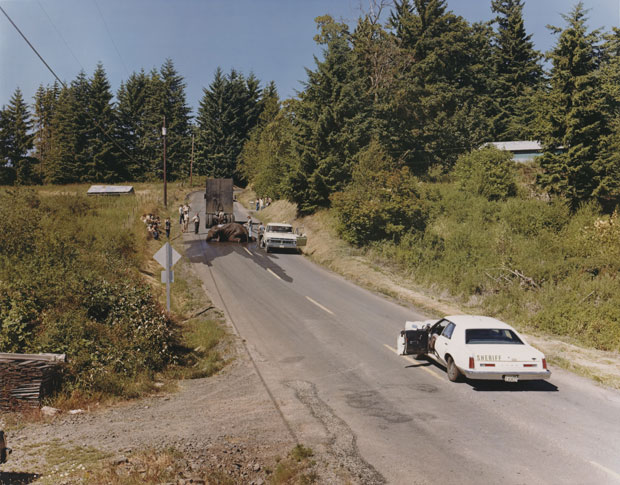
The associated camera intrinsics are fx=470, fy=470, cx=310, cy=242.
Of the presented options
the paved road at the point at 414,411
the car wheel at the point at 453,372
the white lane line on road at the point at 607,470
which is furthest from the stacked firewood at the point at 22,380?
the white lane line on road at the point at 607,470

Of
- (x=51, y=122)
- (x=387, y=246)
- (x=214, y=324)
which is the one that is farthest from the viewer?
(x=51, y=122)

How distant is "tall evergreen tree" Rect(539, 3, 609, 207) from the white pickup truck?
63.7ft

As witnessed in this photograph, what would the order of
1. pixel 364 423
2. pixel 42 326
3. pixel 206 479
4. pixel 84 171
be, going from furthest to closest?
pixel 84 171, pixel 42 326, pixel 364 423, pixel 206 479

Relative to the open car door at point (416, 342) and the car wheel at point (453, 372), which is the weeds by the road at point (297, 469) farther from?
the open car door at point (416, 342)

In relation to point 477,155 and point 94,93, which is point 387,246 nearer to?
point 477,155

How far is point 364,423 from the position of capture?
918cm

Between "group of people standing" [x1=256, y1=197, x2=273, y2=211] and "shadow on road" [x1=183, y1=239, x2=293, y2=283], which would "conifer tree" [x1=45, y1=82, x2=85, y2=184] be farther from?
"shadow on road" [x1=183, y1=239, x2=293, y2=283]

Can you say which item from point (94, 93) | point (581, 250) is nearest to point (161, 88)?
point (94, 93)

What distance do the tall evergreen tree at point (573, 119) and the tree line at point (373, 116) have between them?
99 millimetres

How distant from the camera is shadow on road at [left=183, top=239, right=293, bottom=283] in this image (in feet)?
95.6

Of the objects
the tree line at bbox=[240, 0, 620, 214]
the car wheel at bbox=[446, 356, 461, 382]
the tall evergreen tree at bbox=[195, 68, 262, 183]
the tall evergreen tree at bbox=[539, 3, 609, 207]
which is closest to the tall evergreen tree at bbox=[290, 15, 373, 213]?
the tree line at bbox=[240, 0, 620, 214]

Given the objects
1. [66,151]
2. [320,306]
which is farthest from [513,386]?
[66,151]

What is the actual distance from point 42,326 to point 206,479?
8.58m

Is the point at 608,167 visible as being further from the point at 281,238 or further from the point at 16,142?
the point at 16,142
